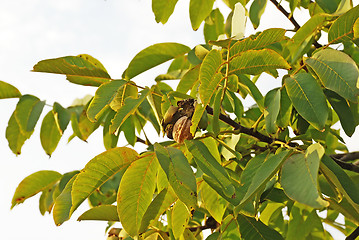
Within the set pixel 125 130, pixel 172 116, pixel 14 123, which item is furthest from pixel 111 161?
pixel 14 123

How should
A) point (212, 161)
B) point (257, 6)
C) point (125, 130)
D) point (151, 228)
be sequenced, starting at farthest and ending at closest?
1. point (125, 130)
2. point (257, 6)
3. point (151, 228)
4. point (212, 161)

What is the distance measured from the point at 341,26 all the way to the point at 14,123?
1.17m

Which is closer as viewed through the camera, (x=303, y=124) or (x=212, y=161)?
(x=212, y=161)

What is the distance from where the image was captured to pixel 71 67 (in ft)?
3.79

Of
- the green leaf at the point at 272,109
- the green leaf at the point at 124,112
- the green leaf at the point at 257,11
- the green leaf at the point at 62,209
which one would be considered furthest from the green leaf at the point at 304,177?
the green leaf at the point at 257,11

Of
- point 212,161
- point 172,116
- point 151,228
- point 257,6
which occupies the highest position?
point 257,6

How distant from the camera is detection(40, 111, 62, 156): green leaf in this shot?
5.73ft

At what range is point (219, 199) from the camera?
1.18 metres

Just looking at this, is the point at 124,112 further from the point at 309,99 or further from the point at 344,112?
the point at 344,112

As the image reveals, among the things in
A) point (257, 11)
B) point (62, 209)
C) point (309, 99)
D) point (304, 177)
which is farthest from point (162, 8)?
point (304, 177)

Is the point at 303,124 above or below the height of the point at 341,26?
below

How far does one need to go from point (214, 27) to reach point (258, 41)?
914 millimetres

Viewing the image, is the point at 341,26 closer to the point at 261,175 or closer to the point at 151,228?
the point at 261,175

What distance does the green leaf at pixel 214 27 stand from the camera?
1.89 metres
